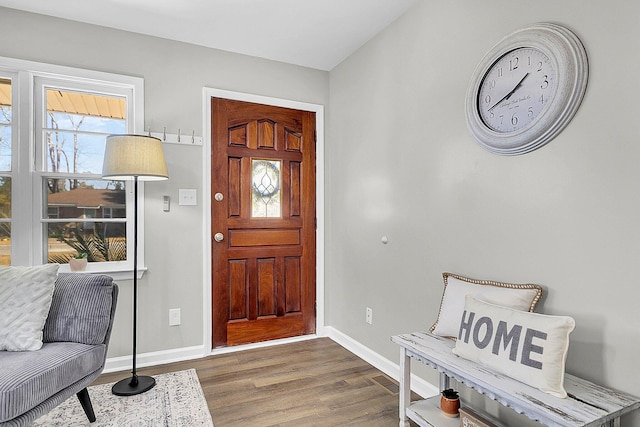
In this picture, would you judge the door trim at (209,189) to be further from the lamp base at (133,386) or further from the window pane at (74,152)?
the window pane at (74,152)

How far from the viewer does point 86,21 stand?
2594 mm

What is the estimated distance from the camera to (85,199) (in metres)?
2.67

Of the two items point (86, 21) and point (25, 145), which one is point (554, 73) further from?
point (25, 145)

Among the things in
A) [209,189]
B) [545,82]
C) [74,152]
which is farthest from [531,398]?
[74,152]

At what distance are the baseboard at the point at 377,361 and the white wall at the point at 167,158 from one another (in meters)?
1.14

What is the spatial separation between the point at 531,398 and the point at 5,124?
10.8ft

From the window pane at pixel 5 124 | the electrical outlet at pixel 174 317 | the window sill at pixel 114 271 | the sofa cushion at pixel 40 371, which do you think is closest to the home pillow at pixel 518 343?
the sofa cushion at pixel 40 371

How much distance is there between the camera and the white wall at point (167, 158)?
8.68 feet

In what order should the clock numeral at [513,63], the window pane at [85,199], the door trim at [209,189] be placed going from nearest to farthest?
the clock numeral at [513,63] < the window pane at [85,199] < the door trim at [209,189]

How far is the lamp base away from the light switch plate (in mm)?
1250

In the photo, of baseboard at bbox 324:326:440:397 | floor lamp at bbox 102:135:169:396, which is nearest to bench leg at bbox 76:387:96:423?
floor lamp at bbox 102:135:169:396

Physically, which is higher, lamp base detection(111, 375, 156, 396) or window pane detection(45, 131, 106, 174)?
window pane detection(45, 131, 106, 174)

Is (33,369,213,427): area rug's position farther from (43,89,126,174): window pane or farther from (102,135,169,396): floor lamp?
(43,89,126,174): window pane

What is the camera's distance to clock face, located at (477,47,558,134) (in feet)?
5.16
